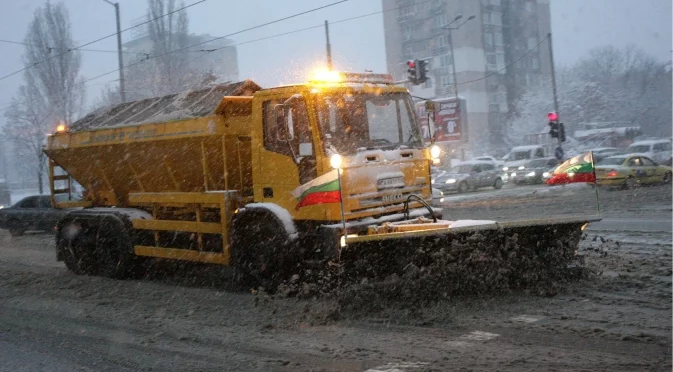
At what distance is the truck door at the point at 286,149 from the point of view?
8.44m

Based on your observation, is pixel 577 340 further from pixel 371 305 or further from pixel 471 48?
pixel 471 48

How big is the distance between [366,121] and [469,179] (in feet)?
78.1

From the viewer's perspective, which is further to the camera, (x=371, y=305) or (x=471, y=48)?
(x=471, y=48)

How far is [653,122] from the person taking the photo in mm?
61344

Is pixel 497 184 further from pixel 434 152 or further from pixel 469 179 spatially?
pixel 434 152

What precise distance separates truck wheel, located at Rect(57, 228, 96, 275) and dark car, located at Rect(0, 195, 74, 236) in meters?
7.99

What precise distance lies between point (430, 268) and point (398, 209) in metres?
1.10

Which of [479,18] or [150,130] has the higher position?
[479,18]

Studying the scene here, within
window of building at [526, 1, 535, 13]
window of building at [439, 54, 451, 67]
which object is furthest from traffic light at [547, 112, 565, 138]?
window of building at [526, 1, 535, 13]

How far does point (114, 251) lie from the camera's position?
1120 cm

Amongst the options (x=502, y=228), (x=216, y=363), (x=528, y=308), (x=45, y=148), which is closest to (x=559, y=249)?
(x=502, y=228)

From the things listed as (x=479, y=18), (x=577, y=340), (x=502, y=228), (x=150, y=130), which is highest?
(x=479, y=18)

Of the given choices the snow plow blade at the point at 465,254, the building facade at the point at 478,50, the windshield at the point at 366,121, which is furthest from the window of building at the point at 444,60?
the snow plow blade at the point at 465,254

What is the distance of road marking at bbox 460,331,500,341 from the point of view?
6199mm
